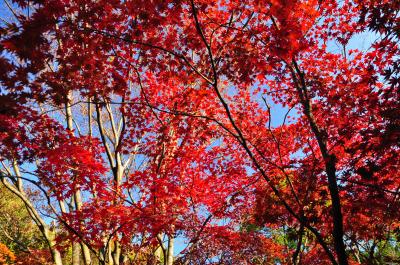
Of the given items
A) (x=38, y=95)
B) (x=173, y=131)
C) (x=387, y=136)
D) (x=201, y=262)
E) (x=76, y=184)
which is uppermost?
(x=173, y=131)

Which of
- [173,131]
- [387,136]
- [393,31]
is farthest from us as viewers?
[173,131]

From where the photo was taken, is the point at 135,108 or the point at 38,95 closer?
the point at 38,95

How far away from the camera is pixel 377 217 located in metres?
9.48

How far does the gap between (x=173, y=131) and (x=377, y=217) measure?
22.6 ft

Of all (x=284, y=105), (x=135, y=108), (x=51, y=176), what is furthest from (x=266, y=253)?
(x=51, y=176)

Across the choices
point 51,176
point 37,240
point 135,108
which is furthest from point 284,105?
point 37,240

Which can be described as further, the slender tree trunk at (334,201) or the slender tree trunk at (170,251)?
the slender tree trunk at (170,251)

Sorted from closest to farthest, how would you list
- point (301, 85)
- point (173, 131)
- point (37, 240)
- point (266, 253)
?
point (301, 85) < point (173, 131) < point (266, 253) < point (37, 240)

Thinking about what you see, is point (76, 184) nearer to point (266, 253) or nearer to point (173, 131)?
point (173, 131)

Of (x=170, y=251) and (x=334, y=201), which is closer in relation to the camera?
(x=334, y=201)

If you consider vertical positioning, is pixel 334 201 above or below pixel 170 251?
below

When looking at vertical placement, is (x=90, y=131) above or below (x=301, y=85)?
above

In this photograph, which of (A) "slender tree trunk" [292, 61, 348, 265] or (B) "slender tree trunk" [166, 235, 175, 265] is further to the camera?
(B) "slender tree trunk" [166, 235, 175, 265]

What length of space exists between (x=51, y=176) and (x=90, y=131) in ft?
9.80
